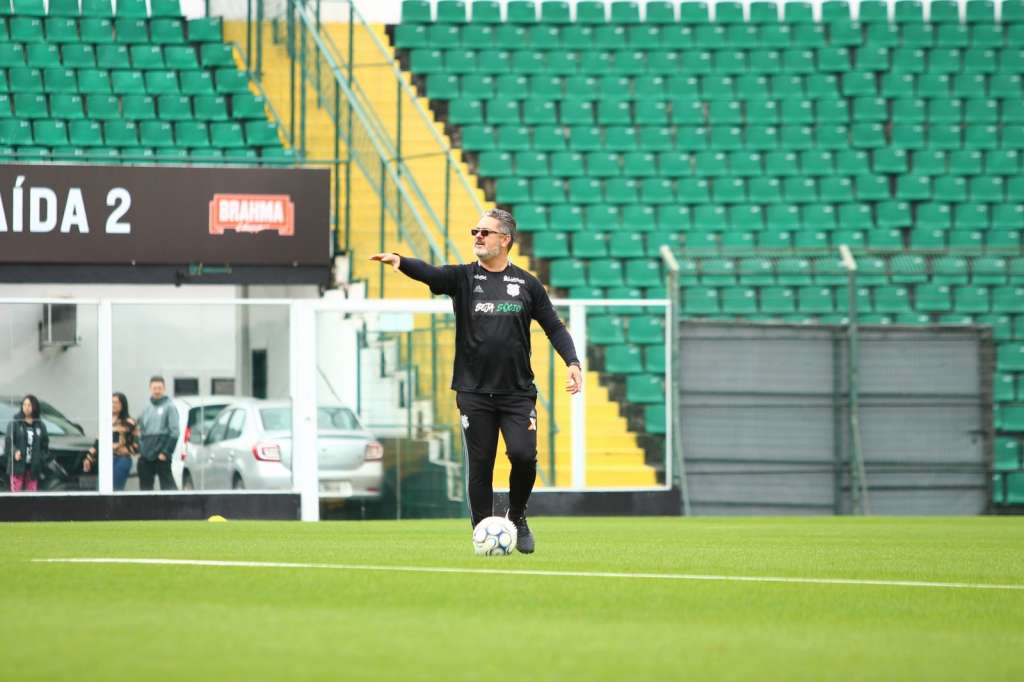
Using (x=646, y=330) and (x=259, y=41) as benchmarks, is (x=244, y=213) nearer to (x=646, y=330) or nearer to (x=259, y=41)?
(x=646, y=330)

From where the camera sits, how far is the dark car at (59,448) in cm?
1641

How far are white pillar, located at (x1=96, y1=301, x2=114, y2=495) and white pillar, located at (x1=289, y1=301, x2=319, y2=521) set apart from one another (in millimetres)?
1859

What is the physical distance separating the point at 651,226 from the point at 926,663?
1896cm

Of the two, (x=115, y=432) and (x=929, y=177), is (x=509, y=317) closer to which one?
(x=115, y=432)

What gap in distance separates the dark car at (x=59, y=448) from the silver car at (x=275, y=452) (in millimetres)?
1064

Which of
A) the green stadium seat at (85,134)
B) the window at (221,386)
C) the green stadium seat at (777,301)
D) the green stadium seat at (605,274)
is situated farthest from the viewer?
the green stadium seat at (605,274)

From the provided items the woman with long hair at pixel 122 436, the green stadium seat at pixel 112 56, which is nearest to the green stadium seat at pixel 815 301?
the woman with long hair at pixel 122 436

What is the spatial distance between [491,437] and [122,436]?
8.40 meters

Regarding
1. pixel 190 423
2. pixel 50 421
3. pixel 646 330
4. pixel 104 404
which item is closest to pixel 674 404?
pixel 646 330

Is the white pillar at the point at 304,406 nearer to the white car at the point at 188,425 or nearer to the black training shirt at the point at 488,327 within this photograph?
the white car at the point at 188,425

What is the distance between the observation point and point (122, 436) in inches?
661

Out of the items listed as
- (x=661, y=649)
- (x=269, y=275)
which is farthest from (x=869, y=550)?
(x=269, y=275)

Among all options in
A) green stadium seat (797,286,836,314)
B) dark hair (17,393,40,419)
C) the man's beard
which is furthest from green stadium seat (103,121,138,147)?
the man's beard

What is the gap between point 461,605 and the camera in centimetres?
658
